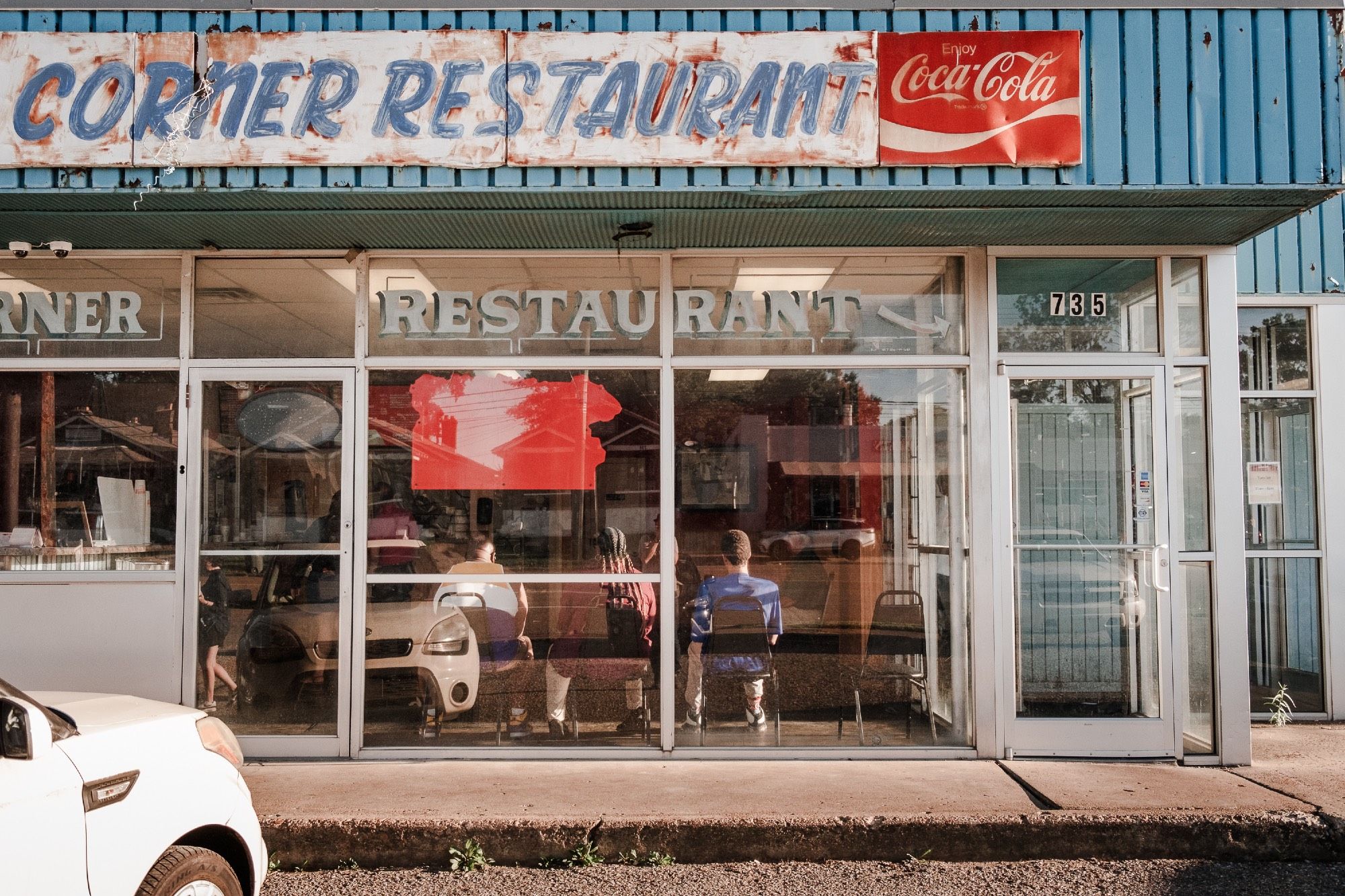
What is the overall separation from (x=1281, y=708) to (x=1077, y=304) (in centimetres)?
361

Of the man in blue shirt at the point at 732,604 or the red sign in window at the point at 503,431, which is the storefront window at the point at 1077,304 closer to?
the man in blue shirt at the point at 732,604

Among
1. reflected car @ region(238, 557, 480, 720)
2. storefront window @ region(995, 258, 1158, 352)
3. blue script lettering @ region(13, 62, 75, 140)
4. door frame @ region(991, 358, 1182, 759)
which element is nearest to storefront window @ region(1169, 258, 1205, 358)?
storefront window @ region(995, 258, 1158, 352)

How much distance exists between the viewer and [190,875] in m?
3.61

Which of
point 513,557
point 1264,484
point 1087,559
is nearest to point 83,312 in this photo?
point 513,557

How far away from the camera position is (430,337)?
6828 mm

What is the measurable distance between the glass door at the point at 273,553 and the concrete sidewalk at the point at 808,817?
0.70 m

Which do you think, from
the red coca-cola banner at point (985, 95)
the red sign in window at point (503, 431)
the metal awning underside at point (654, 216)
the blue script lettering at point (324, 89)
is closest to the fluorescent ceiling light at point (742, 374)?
the red sign in window at point (503, 431)

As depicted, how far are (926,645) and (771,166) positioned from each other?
336cm

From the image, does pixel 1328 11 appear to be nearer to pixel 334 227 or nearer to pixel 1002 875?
pixel 1002 875

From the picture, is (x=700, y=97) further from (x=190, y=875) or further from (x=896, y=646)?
(x=190, y=875)

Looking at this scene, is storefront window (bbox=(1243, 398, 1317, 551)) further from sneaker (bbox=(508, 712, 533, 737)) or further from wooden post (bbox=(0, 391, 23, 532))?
wooden post (bbox=(0, 391, 23, 532))

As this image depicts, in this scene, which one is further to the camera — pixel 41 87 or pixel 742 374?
pixel 742 374

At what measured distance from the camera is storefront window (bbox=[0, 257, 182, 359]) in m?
6.80

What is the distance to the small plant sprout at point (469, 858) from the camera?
5.15m
